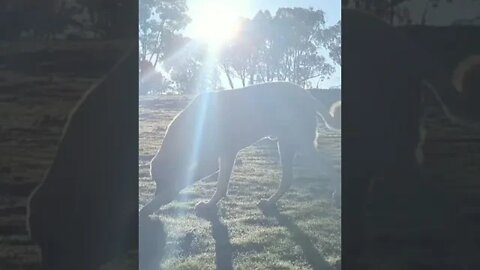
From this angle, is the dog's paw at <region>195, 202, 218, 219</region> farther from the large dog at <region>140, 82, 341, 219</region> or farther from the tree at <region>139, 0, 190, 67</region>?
the tree at <region>139, 0, 190, 67</region>

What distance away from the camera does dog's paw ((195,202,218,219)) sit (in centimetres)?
397

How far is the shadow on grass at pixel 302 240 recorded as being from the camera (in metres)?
3.42

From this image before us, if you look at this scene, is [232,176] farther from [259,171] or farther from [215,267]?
[215,267]

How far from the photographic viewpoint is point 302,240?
3.66 metres

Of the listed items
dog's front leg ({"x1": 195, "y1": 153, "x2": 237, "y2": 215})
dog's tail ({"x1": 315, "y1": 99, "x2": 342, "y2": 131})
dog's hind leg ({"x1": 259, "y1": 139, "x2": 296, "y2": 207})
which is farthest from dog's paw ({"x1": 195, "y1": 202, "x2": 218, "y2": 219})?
dog's tail ({"x1": 315, "y1": 99, "x2": 342, "y2": 131})
